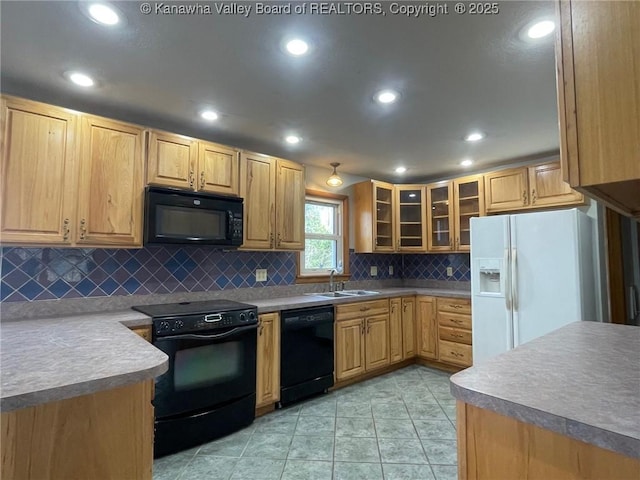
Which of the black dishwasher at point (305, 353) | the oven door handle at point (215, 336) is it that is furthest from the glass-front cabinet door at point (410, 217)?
the oven door handle at point (215, 336)

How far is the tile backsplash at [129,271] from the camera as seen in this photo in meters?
2.25

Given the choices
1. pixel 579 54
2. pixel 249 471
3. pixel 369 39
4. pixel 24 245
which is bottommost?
pixel 249 471

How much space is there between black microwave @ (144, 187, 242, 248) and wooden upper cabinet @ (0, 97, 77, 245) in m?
0.47

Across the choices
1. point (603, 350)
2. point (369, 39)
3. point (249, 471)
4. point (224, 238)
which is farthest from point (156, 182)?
point (603, 350)

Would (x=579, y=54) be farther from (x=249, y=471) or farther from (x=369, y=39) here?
(x=249, y=471)

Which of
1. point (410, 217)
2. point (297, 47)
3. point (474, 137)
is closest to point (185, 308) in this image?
point (297, 47)

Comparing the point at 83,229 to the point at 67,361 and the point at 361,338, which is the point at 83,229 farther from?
the point at 361,338

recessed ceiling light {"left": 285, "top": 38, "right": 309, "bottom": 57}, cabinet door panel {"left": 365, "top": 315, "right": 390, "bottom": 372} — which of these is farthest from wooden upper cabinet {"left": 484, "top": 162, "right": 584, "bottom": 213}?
recessed ceiling light {"left": 285, "top": 38, "right": 309, "bottom": 57}

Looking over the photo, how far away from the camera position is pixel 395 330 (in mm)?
3875

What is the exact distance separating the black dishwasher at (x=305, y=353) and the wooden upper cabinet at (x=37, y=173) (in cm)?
173

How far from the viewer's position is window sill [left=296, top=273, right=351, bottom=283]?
12.3 feet

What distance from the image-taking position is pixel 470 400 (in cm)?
89

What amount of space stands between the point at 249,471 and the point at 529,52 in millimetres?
2789

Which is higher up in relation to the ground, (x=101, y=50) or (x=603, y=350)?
(x=101, y=50)
